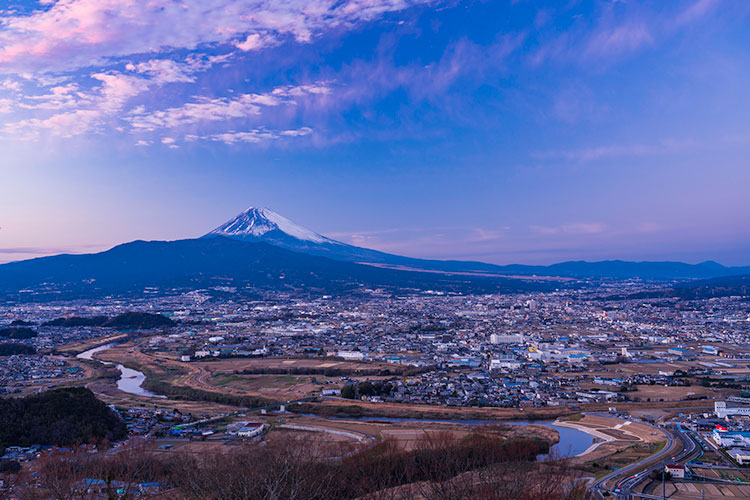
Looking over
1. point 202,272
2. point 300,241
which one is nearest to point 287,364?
point 202,272

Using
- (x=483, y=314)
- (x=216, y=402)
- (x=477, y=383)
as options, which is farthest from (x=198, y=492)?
(x=483, y=314)

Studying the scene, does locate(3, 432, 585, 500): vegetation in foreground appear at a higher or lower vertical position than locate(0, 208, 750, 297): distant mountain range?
lower

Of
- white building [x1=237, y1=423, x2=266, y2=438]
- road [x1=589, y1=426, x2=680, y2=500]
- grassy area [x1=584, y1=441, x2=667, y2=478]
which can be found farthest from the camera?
white building [x1=237, y1=423, x2=266, y2=438]

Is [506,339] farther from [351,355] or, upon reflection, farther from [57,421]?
[57,421]

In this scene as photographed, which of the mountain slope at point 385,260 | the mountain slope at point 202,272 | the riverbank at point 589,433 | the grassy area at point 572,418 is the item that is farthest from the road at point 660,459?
the mountain slope at point 385,260

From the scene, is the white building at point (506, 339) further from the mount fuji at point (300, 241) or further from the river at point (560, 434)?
the mount fuji at point (300, 241)

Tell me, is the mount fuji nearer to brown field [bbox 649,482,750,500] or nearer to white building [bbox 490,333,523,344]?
white building [bbox 490,333,523,344]

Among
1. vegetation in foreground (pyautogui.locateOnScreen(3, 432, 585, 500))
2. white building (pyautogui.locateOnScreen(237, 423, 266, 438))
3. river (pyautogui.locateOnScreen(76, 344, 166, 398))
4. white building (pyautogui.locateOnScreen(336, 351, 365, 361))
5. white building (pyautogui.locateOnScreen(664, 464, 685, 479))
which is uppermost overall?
vegetation in foreground (pyautogui.locateOnScreen(3, 432, 585, 500))

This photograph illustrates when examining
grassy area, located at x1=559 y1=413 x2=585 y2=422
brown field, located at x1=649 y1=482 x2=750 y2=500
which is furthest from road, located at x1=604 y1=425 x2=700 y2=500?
grassy area, located at x1=559 y1=413 x2=585 y2=422

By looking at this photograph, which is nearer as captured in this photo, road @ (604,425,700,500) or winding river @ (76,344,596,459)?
road @ (604,425,700,500)

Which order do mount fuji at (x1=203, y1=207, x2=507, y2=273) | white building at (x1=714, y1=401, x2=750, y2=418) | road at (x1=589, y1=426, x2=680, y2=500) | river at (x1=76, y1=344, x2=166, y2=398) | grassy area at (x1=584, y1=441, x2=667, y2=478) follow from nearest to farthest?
road at (x1=589, y1=426, x2=680, y2=500)
grassy area at (x1=584, y1=441, x2=667, y2=478)
white building at (x1=714, y1=401, x2=750, y2=418)
river at (x1=76, y1=344, x2=166, y2=398)
mount fuji at (x1=203, y1=207, x2=507, y2=273)
